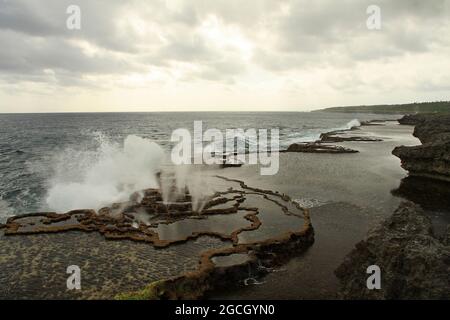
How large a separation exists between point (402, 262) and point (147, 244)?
16866 millimetres

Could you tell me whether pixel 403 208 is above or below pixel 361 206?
above

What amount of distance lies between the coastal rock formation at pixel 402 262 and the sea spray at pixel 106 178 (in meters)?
26.3

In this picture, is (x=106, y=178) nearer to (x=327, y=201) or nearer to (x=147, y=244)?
(x=147, y=244)

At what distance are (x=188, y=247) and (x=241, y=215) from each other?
870cm

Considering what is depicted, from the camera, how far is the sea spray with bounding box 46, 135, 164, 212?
118ft

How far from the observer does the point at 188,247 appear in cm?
2391

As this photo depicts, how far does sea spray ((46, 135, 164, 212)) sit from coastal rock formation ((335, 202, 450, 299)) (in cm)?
2634

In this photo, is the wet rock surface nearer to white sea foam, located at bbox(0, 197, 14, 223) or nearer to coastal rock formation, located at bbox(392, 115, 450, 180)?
white sea foam, located at bbox(0, 197, 14, 223)

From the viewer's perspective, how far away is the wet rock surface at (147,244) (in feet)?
60.7

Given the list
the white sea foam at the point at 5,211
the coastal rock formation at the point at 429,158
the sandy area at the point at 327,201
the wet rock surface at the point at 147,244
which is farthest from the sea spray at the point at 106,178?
the coastal rock formation at the point at 429,158

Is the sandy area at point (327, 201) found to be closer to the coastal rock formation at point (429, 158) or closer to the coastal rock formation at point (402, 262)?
the coastal rock formation at point (429, 158)

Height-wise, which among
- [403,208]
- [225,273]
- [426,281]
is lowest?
[225,273]
